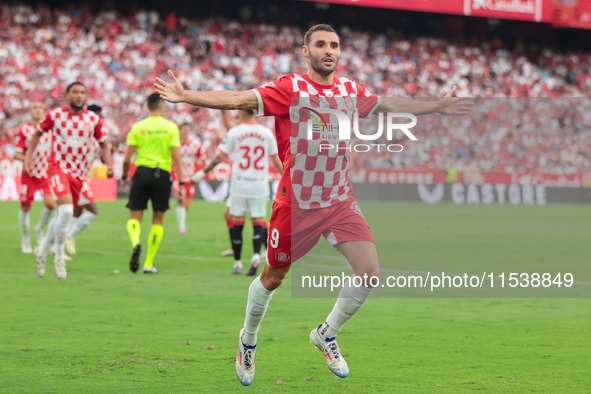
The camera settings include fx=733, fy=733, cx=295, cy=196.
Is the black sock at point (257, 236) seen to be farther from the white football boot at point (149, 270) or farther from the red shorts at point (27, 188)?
the red shorts at point (27, 188)

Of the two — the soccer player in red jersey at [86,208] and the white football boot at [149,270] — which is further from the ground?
the soccer player in red jersey at [86,208]

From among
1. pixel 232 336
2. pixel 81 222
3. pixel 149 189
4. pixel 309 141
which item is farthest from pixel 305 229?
pixel 81 222

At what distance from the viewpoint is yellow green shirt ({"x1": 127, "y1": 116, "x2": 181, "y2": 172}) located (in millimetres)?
10135

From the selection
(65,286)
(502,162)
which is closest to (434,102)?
(65,286)

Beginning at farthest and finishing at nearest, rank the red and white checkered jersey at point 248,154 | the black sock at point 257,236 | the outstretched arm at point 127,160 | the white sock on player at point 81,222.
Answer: the white sock on player at point 81,222 < the black sock at point 257,236 < the red and white checkered jersey at point 248,154 < the outstretched arm at point 127,160

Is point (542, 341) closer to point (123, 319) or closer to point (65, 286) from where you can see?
point (123, 319)

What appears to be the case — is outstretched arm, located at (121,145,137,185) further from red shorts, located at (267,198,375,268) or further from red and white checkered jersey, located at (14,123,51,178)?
red shorts, located at (267,198,375,268)

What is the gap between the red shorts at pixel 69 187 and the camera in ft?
30.5

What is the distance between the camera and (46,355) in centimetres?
547

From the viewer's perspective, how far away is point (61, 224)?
9344 millimetres

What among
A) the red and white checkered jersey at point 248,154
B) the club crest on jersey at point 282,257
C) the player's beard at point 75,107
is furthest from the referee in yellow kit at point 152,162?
the club crest on jersey at point 282,257

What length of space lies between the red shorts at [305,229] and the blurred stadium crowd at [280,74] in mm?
21382

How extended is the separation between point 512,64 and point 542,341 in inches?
1452

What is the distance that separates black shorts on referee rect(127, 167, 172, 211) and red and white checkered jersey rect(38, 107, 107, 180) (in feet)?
2.41
